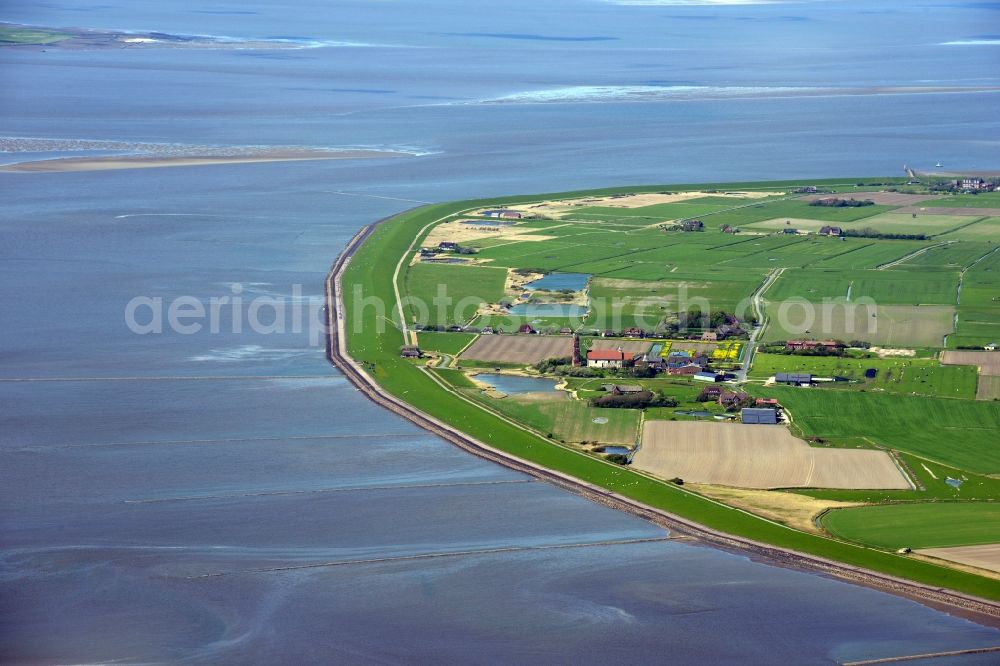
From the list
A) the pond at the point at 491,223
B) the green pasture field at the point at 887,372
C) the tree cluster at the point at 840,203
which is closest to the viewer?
the green pasture field at the point at 887,372

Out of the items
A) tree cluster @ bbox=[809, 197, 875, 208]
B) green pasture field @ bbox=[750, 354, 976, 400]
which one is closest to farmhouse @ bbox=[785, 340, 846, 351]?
green pasture field @ bbox=[750, 354, 976, 400]

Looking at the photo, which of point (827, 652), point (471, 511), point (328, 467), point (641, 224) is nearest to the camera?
point (827, 652)

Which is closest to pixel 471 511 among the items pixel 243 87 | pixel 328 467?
pixel 328 467

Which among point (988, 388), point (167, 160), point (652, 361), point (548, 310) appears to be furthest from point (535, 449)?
point (167, 160)

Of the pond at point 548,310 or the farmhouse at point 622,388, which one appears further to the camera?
the pond at point 548,310

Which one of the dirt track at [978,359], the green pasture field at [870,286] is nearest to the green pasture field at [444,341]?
the green pasture field at [870,286]

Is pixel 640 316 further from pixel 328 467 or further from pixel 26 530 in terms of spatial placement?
pixel 26 530

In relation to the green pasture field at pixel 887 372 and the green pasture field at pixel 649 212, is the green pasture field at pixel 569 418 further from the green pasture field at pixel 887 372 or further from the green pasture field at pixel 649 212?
the green pasture field at pixel 649 212

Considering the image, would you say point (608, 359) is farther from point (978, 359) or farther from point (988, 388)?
point (978, 359)
